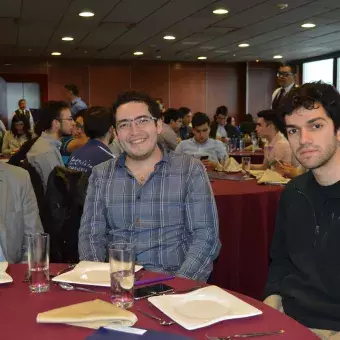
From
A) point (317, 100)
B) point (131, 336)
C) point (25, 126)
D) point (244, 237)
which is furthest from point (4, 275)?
point (25, 126)

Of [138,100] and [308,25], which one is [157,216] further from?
[308,25]

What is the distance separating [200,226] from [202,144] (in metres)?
3.86

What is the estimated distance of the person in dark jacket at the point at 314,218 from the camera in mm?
1737

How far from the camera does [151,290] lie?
4.95 feet

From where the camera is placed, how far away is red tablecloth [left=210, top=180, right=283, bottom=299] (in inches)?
139

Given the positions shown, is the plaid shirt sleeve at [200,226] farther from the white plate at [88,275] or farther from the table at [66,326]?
the table at [66,326]

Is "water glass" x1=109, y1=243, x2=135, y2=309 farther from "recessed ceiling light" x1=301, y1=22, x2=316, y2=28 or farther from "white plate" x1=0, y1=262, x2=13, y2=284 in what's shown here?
"recessed ceiling light" x1=301, y1=22, x2=316, y2=28

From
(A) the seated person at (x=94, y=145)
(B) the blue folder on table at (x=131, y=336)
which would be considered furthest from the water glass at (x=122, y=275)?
(A) the seated person at (x=94, y=145)

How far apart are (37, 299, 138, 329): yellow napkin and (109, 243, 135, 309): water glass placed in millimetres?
116

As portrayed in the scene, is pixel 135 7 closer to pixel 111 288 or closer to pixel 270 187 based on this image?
pixel 270 187

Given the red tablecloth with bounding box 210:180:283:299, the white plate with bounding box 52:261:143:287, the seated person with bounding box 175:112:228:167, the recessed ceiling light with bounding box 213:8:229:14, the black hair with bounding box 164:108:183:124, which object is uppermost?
the recessed ceiling light with bounding box 213:8:229:14

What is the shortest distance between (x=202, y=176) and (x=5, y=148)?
24.2 ft

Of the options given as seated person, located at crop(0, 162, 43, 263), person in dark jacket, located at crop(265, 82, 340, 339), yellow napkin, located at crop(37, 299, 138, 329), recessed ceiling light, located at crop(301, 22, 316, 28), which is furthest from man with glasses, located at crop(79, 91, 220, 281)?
recessed ceiling light, located at crop(301, 22, 316, 28)

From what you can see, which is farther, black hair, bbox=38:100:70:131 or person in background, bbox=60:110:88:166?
person in background, bbox=60:110:88:166
